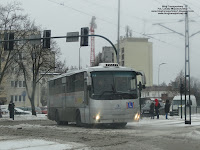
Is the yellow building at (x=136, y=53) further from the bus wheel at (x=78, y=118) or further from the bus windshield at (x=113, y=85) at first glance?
the bus windshield at (x=113, y=85)

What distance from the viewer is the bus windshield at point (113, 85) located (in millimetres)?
20750

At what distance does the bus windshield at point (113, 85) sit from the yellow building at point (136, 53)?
368 ft

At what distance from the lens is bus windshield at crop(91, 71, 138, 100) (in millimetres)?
20750

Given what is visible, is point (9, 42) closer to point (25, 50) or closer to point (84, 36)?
point (84, 36)

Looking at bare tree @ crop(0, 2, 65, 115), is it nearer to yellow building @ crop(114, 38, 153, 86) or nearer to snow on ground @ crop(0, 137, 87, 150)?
snow on ground @ crop(0, 137, 87, 150)

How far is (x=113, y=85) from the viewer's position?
21.0 meters

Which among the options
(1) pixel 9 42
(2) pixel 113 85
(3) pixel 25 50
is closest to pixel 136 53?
(3) pixel 25 50

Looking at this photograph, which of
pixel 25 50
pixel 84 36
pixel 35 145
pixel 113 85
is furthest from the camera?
pixel 25 50

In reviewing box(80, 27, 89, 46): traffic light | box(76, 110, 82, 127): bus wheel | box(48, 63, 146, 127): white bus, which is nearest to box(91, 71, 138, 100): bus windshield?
box(48, 63, 146, 127): white bus

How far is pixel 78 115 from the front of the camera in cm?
2253

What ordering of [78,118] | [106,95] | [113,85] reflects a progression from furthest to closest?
[78,118] → [113,85] → [106,95]

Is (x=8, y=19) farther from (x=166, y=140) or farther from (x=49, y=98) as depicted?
(x=166, y=140)

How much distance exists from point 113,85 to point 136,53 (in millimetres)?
116626

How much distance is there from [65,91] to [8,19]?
57.4 feet
